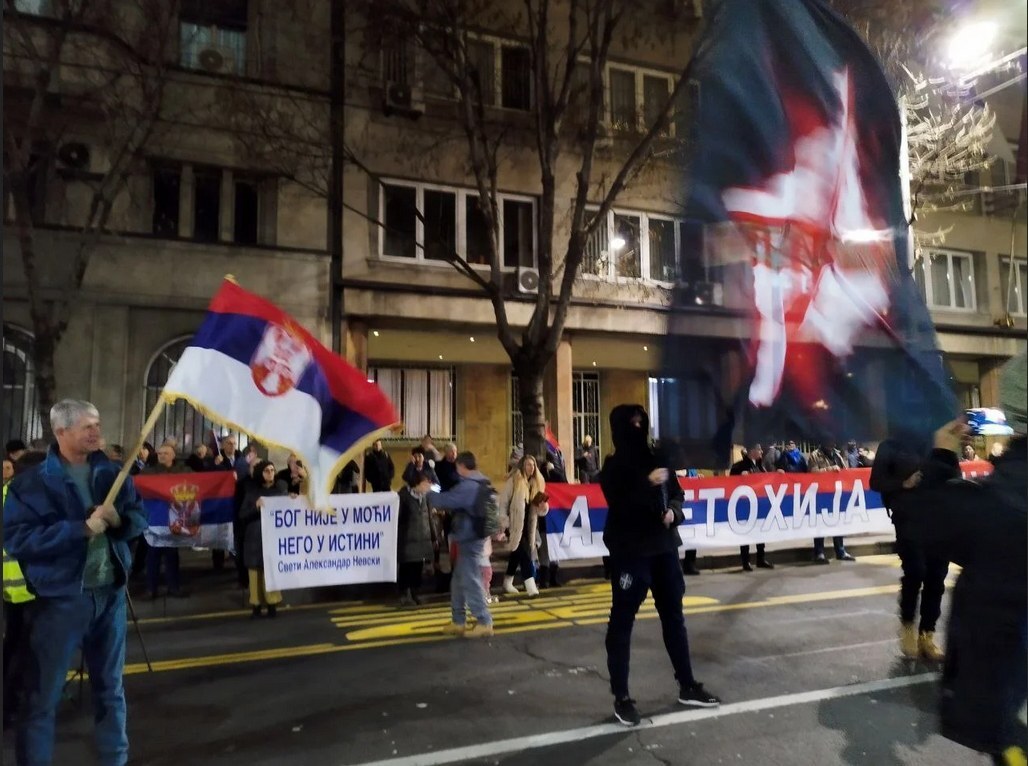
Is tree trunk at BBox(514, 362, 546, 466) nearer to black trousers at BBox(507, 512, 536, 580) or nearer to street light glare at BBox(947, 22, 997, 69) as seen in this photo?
black trousers at BBox(507, 512, 536, 580)

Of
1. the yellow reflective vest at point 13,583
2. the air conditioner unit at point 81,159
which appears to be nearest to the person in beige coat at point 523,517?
the yellow reflective vest at point 13,583

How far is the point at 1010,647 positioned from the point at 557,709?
10.9ft

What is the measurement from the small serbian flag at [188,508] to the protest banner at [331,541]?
6.07 ft

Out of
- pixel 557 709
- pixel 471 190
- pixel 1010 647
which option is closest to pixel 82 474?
pixel 557 709

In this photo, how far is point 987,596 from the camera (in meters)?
2.46

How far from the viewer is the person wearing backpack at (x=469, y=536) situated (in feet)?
24.0

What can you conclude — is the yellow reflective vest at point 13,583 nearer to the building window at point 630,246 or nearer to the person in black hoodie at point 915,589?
the person in black hoodie at point 915,589

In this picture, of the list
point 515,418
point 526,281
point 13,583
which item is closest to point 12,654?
point 13,583

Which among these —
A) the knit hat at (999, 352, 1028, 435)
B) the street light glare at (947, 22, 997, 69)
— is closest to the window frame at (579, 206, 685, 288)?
the street light glare at (947, 22, 997, 69)

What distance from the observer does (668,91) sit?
18672 mm

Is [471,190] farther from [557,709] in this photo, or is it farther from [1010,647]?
[1010,647]

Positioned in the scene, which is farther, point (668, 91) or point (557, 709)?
point (668, 91)

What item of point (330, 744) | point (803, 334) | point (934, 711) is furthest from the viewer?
point (934, 711)

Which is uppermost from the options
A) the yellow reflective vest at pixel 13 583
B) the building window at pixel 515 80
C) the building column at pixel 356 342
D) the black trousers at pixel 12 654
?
the building window at pixel 515 80
